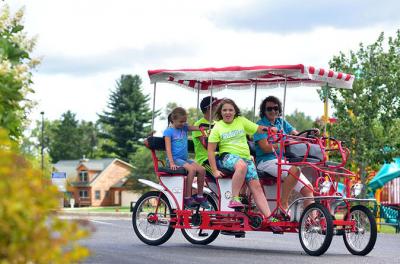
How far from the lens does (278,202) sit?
37.1 ft

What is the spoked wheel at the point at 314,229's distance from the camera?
10.6 m

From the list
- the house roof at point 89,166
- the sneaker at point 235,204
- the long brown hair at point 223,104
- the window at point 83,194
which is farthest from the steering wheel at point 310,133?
the window at point 83,194

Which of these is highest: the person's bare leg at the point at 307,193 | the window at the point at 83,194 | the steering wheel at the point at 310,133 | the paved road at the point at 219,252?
the window at the point at 83,194

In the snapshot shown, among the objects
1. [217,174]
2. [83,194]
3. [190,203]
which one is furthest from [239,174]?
[83,194]

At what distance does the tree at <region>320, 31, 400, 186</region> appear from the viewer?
32.2 meters

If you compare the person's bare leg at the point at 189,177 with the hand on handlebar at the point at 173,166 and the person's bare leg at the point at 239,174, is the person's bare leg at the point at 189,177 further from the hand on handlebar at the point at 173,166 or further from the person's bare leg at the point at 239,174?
the person's bare leg at the point at 239,174

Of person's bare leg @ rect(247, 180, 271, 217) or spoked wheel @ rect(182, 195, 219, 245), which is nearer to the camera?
person's bare leg @ rect(247, 180, 271, 217)

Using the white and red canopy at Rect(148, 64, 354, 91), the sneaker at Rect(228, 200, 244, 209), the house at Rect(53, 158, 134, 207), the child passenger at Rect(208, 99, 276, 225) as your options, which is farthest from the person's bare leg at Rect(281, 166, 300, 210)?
the house at Rect(53, 158, 134, 207)

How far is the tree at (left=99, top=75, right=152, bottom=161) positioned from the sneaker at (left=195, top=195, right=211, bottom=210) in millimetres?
95965

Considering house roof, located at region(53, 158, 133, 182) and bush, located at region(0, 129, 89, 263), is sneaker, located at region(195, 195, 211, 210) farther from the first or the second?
house roof, located at region(53, 158, 133, 182)

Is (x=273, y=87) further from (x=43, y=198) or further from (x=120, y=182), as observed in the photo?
(x=120, y=182)

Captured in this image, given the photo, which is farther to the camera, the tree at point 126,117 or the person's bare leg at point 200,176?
the tree at point 126,117

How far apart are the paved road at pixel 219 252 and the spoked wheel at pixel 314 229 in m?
0.13

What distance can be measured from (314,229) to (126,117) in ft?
321
